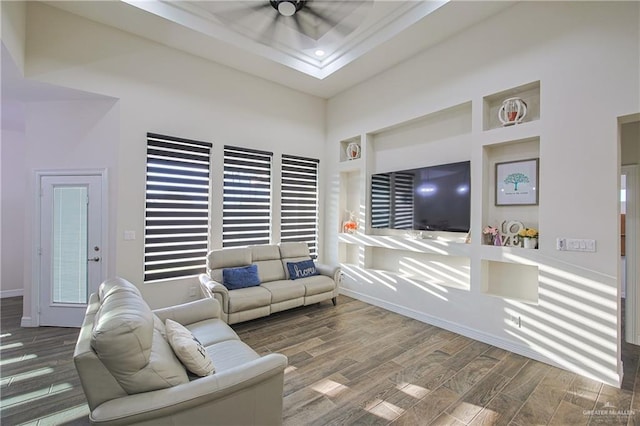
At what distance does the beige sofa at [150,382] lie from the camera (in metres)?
1.37

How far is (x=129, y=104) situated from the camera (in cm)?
392

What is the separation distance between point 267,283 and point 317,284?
2.53 ft

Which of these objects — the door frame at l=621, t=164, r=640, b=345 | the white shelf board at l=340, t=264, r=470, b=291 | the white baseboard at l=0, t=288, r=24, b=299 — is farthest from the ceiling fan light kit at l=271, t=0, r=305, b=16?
the white baseboard at l=0, t=288, r=24, b=299

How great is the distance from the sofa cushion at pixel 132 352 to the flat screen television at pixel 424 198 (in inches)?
141

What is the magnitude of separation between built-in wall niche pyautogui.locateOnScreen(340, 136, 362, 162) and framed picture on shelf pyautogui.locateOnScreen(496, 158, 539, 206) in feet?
7.89

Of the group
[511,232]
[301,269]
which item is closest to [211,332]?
[301,269]

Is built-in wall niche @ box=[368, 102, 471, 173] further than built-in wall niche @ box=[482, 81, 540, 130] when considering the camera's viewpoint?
Yes

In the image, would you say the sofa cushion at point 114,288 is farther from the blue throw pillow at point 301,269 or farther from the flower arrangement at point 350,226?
the flower arrangement at point 350,226

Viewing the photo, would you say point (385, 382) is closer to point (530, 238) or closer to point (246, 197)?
point (530, 238)


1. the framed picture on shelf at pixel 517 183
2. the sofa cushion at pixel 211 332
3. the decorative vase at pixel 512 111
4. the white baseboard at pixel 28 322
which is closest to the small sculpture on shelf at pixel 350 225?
the framed picture on shelf at pixel 517 183

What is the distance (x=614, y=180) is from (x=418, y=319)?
2699 mm

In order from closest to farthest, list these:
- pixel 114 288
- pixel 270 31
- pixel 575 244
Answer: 1. pixel 114 288
2. pixel 270 31
3. pixel 575 244

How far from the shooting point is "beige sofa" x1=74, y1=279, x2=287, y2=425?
137 cm

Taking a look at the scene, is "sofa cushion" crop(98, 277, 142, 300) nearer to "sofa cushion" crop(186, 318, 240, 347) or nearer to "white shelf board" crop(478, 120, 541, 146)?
"sofa cushion" crop(186, 318, 240, 347)
